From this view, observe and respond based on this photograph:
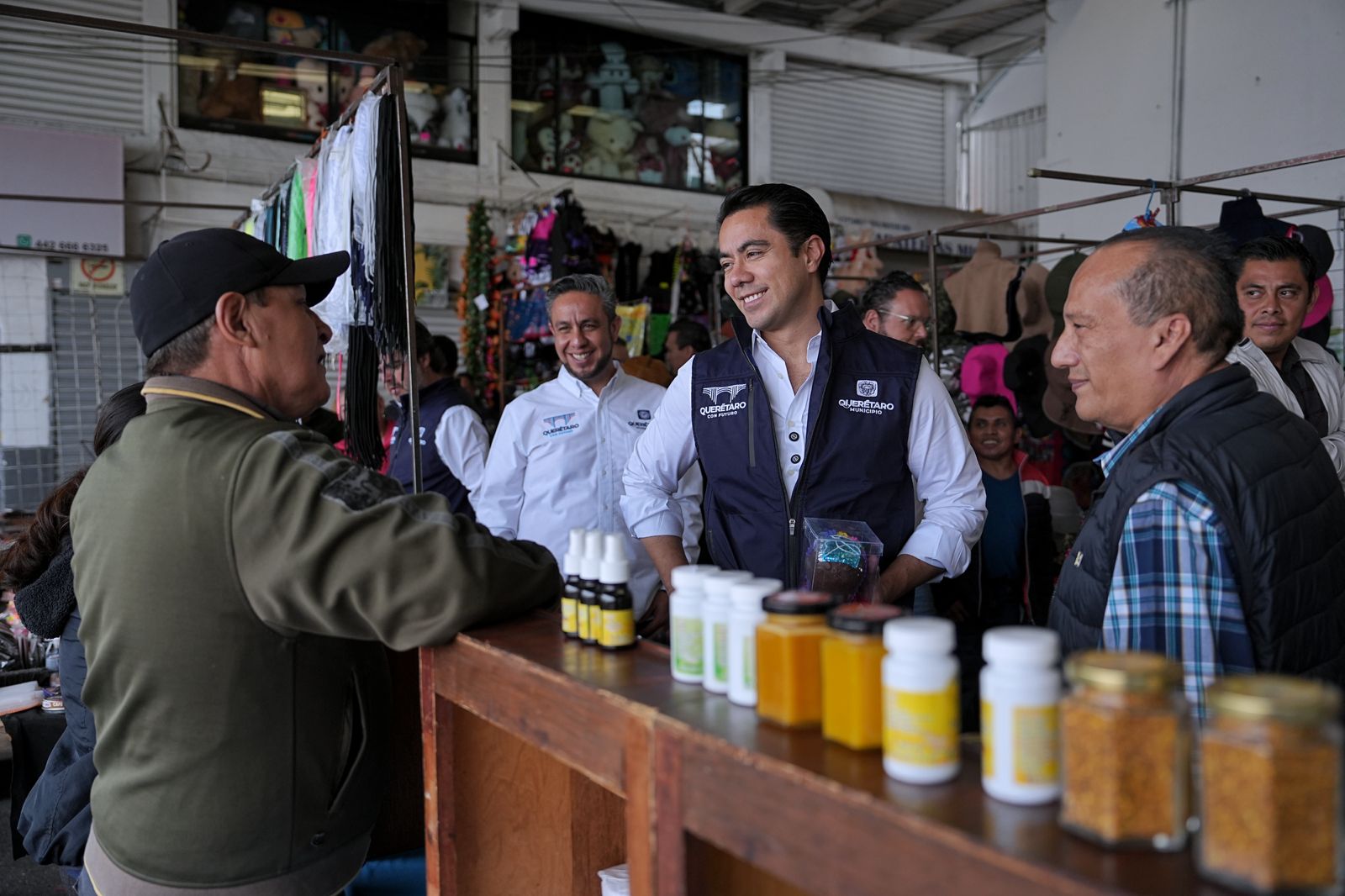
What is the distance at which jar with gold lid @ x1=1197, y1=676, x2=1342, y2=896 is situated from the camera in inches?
29.9

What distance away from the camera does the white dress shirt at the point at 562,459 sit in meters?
3.49

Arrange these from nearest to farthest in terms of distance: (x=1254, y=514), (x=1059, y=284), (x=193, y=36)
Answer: (x=1254, y=514) → (x=193, y=36) → (x=1059, y=284)

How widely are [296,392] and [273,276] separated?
212 mm

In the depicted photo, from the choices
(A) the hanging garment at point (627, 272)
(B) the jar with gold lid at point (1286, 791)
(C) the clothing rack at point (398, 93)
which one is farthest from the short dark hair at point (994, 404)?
(A) the hanging garment at point (627, 272)

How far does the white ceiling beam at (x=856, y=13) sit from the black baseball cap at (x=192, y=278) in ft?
35.2

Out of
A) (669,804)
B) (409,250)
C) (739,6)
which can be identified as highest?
(739,6)

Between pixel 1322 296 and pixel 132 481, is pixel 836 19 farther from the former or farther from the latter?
pixel 132 481

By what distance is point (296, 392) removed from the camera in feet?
6.18

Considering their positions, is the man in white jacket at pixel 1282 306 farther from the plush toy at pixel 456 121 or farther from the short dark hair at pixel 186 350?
the plush toy at pixel 456 121

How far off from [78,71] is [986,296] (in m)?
7.18

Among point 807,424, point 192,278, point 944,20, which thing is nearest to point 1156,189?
point 807,424

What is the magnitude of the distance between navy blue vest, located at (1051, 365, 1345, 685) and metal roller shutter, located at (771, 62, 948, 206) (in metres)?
10.0

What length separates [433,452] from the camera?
4602mm

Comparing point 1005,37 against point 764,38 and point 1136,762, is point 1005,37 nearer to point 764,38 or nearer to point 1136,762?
point 764,38
